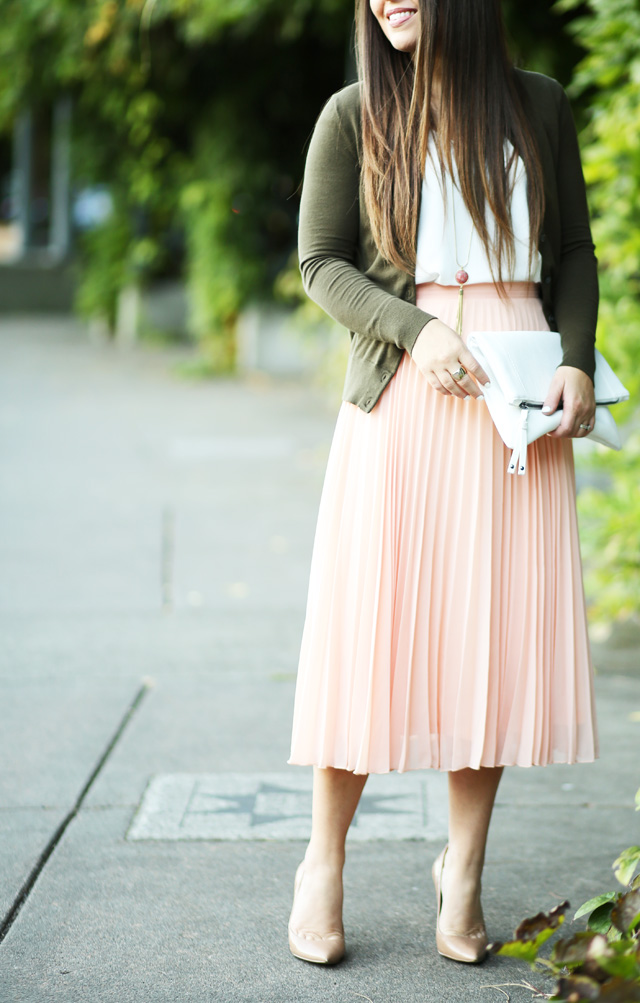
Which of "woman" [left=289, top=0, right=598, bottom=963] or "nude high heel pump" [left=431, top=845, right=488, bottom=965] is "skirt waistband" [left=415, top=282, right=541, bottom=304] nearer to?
"woman" [left=289, top=0, right=598, bottom=963]

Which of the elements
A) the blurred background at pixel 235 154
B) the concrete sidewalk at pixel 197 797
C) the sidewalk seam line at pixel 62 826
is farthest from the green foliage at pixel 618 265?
the sidewalk seam line at pixel 62 826

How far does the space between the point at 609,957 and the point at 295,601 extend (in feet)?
11.4

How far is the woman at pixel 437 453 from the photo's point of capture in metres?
2.21

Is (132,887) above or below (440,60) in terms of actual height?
below

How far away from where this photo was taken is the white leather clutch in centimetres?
213

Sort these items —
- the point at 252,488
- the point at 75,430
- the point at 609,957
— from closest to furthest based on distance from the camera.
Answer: the point at 609,957 < the point at 252,488 < the point at 75,430

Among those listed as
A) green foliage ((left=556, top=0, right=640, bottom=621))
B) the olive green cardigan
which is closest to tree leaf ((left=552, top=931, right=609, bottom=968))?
the olive green cardigan

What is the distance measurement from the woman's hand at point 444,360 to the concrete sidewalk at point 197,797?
3.82 feet

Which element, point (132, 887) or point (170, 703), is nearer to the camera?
point (132, 887)

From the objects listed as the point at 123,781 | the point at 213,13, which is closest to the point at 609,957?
the point at 123,781

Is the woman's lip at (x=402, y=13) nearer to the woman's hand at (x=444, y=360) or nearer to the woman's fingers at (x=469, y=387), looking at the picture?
the woman's hand at (x=444, y=360)

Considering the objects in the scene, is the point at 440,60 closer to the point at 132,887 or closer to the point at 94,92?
the point at 132,887

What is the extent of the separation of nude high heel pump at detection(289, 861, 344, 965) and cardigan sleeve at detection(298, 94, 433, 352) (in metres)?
1.19

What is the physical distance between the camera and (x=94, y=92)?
12.2 metres
